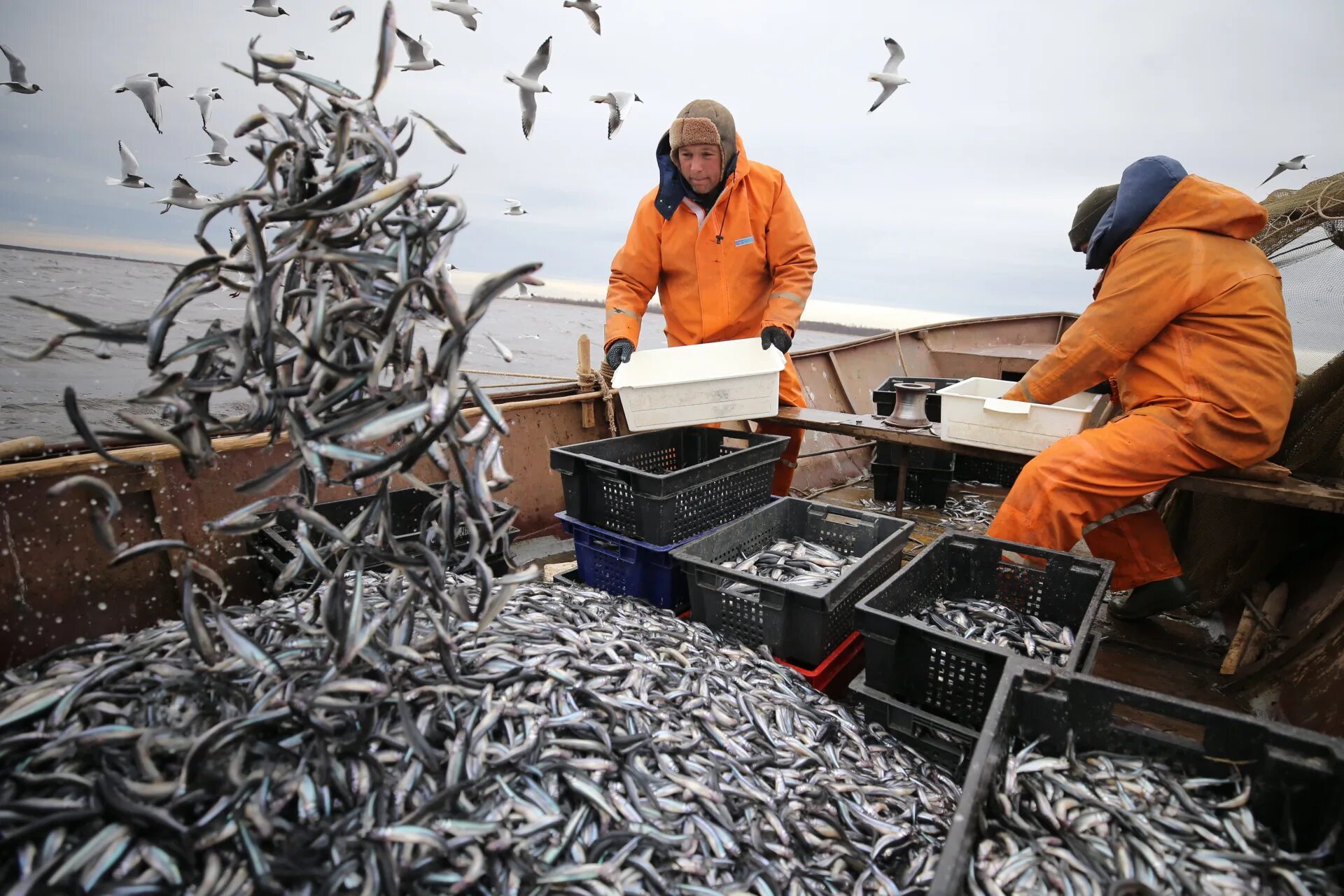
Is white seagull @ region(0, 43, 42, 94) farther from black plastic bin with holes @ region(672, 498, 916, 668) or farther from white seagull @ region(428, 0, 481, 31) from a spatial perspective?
black plastic bin with holes @ region(672, 498, 916, 668)

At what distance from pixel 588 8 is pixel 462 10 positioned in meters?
1.27

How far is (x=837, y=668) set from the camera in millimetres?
3035

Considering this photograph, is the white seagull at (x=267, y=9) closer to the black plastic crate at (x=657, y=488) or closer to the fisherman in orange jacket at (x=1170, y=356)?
the black plastic crate at (x=657, y=488)

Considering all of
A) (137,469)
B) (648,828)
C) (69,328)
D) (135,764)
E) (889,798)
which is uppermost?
(69,328)

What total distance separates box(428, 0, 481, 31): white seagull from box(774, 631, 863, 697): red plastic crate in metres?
4.20

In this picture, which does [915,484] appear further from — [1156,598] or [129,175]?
[129,175]

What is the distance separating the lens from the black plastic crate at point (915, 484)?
6227 mm

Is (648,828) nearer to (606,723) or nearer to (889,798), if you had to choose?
(606,723)

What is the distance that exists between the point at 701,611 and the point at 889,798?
1.19m

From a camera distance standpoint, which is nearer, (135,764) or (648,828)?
(135,764)

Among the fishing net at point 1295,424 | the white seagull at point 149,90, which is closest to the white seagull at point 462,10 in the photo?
the white seagull at point 149,90

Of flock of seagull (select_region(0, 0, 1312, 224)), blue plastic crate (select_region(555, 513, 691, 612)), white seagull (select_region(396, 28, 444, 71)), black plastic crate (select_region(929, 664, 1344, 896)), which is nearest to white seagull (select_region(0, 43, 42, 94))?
flock of seagull (select_region(0, 0, 1312, 224))

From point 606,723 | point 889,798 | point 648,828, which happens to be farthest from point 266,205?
point 889,798

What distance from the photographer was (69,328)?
1.55 meters
